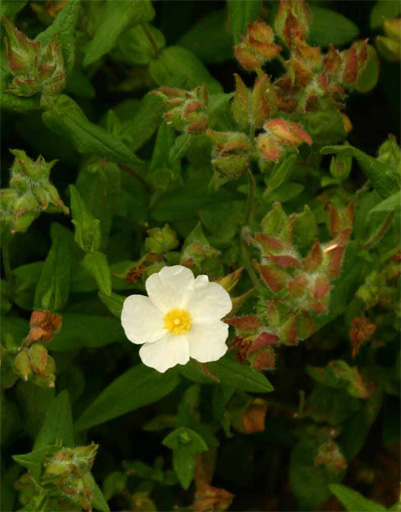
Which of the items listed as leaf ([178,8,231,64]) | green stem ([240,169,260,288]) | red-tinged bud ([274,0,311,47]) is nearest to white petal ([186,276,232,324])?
green stem ([240,169,260,288])

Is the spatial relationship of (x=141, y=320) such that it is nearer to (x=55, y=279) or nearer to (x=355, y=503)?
(x=55, y=279)

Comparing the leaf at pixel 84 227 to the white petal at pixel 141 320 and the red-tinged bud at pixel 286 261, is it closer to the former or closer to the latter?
the white petal at pixel 141 320

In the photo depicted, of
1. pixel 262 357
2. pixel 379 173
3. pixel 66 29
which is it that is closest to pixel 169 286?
pixel 262 357

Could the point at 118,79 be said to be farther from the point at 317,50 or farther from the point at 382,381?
the point at 382,381

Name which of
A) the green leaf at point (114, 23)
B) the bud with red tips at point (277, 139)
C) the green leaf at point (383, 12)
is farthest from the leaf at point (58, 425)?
the green leaf at point (383, 12)

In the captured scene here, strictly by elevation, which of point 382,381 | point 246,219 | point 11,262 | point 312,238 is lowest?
point 382,381

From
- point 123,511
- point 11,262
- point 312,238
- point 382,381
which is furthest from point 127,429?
point 312,238
